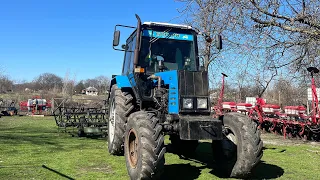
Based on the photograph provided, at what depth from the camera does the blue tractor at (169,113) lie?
530cm

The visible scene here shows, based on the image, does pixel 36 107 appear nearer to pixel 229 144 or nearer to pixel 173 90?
pixel 173 90

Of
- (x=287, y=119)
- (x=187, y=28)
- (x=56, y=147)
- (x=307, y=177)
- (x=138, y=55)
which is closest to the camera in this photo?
(x=307, y=177)

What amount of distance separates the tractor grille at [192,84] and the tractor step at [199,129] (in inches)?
25.3

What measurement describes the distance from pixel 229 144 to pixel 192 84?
1.29 m

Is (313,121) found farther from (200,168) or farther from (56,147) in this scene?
(56,147)

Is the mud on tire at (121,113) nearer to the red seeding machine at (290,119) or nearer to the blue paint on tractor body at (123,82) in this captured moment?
the blue paint on tractor body at (123,82)

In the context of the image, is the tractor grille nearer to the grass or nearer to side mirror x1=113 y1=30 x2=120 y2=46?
the grass

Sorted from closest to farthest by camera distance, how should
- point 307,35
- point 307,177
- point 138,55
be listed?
1. point 307,177
2. point 138,55
3. point 307,35

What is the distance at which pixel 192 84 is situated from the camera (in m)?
6.09

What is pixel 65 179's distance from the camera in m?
5.83

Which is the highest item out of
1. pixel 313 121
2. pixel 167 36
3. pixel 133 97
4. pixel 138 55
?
pixel 167 36

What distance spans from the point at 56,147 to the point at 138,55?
4472 mm

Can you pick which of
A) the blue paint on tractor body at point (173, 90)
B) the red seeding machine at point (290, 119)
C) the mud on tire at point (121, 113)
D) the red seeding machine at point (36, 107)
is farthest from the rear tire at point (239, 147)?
the red seeding machine at point (36, 107)

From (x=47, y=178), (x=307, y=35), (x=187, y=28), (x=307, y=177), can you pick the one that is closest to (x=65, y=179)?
(x=47, y=178)
